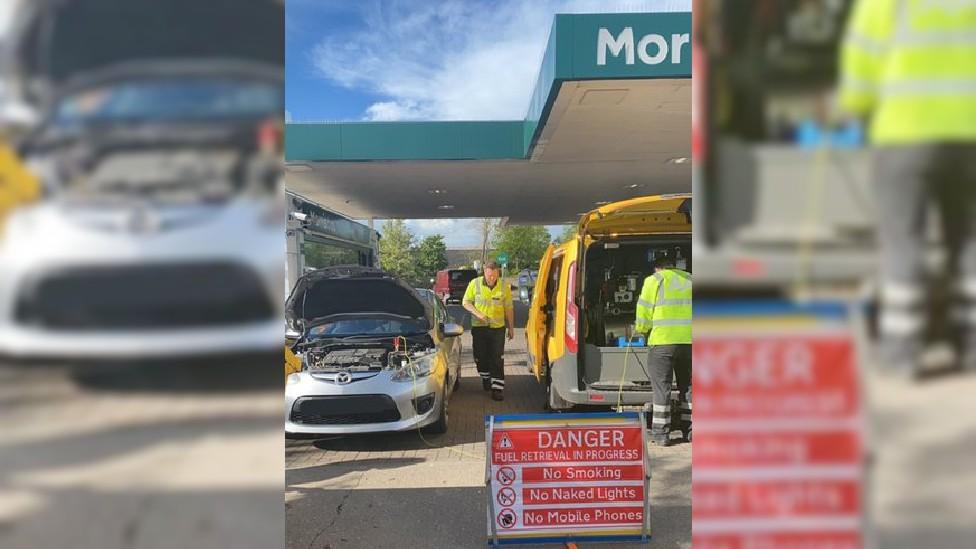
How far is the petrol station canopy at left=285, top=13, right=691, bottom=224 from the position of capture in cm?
672

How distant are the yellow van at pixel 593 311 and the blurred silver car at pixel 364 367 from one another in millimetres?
1148

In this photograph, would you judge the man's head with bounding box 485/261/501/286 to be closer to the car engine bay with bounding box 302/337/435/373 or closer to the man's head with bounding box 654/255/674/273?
the car engine bay with bounding box 302/337/435/373

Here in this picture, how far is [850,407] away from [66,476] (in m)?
1.66

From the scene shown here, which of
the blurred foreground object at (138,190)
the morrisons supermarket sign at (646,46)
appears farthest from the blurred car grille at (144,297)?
the morrisons supermarket sign at (646,46)

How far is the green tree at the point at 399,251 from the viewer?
58.1 ft

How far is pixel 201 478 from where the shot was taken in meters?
1.31

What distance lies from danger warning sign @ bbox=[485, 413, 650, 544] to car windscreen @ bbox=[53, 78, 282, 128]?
2.62 metres

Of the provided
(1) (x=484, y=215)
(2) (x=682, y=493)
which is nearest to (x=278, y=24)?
(2) (x=682, y=493)

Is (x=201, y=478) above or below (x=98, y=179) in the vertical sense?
below

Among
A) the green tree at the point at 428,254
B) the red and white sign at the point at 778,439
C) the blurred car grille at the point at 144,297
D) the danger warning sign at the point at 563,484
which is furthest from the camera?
the green tree at the point at 428,254

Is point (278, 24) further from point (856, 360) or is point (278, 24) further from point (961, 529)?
point (961, 529)

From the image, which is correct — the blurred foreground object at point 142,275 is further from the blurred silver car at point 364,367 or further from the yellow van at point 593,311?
the yellow van at point 593,311

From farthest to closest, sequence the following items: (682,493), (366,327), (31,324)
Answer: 1. (366,327)
2. (682,493)
3. (31,324)

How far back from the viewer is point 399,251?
1844 centimetres
